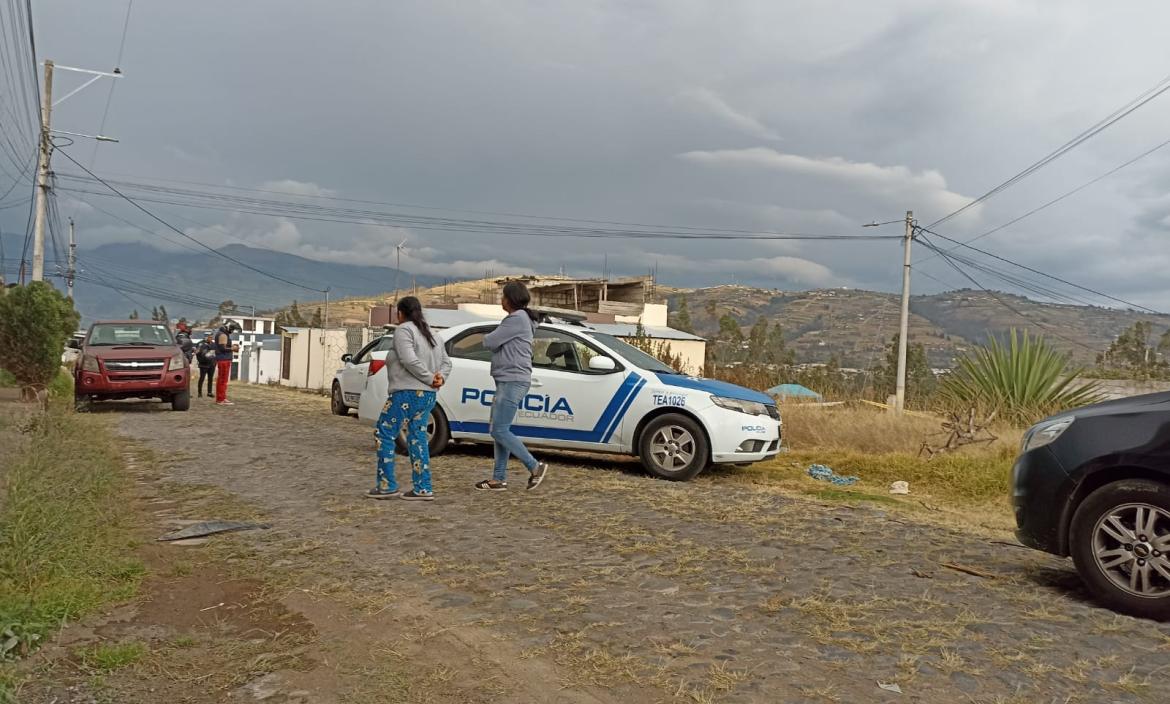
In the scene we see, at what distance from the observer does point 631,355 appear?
10430 millimetres

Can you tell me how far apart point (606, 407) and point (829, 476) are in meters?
3.06

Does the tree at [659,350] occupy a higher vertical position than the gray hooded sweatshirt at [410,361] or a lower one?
higher

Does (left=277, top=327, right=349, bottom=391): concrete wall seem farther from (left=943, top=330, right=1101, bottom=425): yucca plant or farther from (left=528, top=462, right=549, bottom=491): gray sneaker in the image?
(left=528, top=462, right=549, bottom=491): gray sneaker

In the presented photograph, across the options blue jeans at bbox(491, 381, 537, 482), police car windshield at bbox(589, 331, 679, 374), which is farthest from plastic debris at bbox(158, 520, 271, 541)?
police car windshield at bbox(589, 331, 679, 374)

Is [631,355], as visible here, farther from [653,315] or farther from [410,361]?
[653,315]

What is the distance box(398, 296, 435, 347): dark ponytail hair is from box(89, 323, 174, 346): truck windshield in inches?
456

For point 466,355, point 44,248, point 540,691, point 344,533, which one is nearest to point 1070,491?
point 540,691

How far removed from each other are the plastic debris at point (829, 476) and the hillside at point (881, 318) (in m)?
80.2

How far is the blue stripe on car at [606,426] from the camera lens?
32.1 feet

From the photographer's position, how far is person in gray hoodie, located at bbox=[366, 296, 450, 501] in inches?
298

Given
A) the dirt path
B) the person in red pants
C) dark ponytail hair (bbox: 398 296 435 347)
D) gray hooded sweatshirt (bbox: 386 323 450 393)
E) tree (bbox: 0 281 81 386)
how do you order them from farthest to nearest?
the person in red pants, tree (bbox: 0 281 81 386), dark ponytail hair (bbox: 398 296 435 347), gray hooded sweatshirt (bbox: 386 323 450 393), the dirt path

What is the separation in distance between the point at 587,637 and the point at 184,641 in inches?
71.5

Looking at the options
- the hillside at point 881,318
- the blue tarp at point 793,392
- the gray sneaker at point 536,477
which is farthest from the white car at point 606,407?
the hillside at point 881,318

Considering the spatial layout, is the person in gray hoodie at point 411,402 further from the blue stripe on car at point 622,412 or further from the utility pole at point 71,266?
the utility pole at point 71,266
